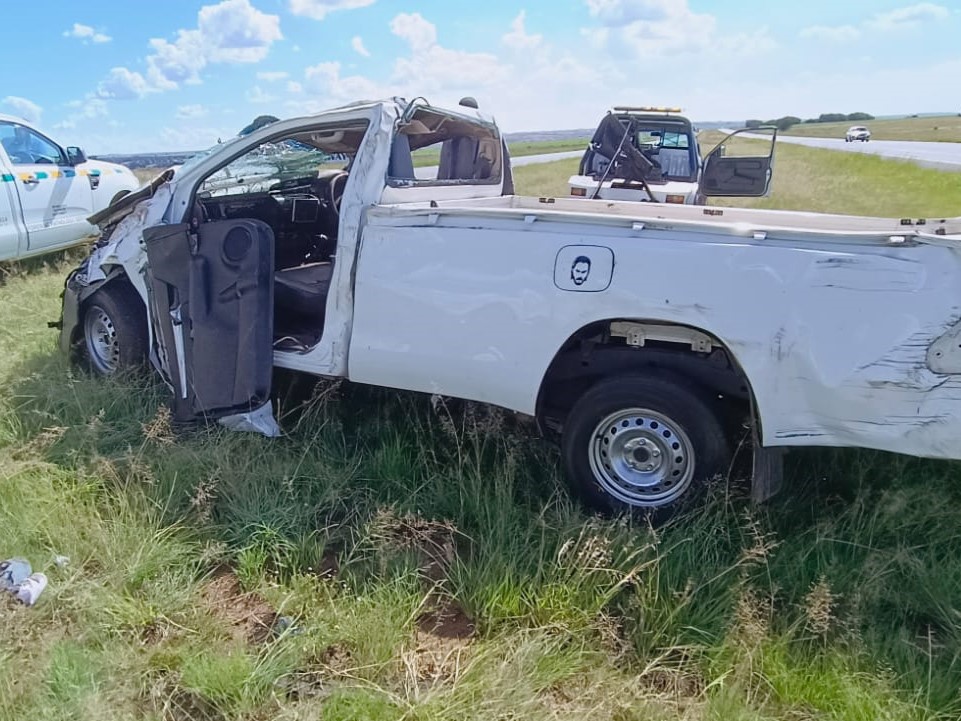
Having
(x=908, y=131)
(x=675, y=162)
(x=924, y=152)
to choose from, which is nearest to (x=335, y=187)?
(x=675, y=162)

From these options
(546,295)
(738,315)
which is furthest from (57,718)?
(738,315)

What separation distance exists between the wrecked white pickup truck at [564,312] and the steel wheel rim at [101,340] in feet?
0.11

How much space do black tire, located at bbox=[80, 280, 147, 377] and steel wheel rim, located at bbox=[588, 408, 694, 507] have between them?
3115mm

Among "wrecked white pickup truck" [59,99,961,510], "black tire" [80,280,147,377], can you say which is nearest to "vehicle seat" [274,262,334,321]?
"wrecked white pickup truck" [59,99,961,510]

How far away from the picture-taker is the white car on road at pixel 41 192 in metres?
7.82

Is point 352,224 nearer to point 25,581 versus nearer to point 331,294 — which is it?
point 331,294

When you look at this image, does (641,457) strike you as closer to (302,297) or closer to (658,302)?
(658,302)

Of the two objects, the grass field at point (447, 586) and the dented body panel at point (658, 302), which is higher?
the dented body panel at point (658, 302)

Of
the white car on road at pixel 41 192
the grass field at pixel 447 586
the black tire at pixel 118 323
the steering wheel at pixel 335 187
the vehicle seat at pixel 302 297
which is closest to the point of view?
the grass field at pixel 447 586

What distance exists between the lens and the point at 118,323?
4.80 meters

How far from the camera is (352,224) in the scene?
373 cm

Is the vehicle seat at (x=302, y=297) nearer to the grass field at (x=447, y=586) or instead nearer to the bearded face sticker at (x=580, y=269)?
the grass field at (x=447, y=586)

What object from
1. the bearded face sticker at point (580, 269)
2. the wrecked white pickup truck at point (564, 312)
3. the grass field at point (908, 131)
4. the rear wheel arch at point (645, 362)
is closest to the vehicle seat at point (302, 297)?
the wrecked white pickup truck at point (564, 312)

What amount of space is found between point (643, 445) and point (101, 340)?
3743 millimetres
